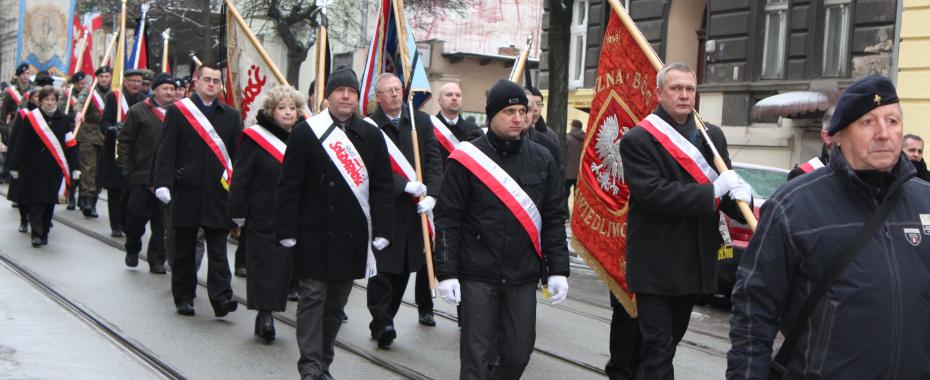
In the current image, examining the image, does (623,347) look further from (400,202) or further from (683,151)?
(400,202)

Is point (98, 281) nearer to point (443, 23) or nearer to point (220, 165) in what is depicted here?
point (220, 165)

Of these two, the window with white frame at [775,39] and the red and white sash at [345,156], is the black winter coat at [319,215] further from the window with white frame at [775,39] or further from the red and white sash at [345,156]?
the window with white frame at [775,39]

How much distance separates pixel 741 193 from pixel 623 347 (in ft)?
5.19

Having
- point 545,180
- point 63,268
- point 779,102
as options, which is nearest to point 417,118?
point 545,180

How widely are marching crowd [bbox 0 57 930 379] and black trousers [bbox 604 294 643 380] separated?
0.04 ft

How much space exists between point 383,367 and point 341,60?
3328cm

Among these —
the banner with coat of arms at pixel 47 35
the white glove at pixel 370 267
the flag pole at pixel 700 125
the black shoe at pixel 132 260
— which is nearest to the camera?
the flag pole at pixel 700 125

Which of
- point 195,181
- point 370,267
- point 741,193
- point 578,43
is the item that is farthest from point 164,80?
point 578,43

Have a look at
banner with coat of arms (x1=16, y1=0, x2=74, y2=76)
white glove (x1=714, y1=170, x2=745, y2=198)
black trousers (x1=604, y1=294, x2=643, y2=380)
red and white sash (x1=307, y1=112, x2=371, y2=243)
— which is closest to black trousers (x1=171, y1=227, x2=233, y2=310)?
red and white sash (x1=307, y1=112, x2=371, y2=243)

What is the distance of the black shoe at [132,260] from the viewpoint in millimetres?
12203

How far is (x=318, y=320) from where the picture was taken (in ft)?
23.0

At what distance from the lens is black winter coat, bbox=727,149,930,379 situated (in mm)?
3760

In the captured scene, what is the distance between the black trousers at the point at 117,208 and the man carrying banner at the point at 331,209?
8392 millimetres

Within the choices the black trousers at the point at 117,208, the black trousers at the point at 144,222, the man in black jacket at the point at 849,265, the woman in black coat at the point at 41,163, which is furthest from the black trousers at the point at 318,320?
the black trousers at the point at 117,208
